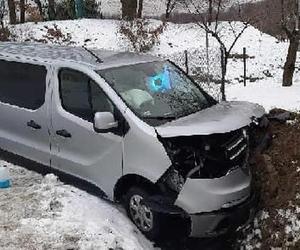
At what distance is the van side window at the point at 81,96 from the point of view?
17.8ft

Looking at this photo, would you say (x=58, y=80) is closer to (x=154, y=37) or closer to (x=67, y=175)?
(x=67, y=175)

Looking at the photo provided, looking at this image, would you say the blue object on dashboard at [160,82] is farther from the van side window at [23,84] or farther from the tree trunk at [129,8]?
the tree trunk at [129,8]

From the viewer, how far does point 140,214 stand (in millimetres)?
5230

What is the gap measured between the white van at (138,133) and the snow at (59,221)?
0.64ft

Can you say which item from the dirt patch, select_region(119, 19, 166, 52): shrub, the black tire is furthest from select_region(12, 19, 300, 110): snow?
the black tire

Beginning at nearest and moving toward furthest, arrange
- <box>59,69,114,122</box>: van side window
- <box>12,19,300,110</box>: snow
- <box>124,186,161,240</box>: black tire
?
<box>124,186,161,240</box>: black tire
<box>59,69,114,122</box>: van side window
<box>12,19,300,110</box>: snow

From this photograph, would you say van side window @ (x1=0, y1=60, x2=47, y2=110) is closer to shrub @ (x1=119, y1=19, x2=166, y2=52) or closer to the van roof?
the van roof

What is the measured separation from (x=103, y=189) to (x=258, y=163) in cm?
191

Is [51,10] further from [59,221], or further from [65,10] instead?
[59,221]

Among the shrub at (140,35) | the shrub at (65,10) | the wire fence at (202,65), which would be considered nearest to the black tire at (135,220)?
the wire fence at (202,65)

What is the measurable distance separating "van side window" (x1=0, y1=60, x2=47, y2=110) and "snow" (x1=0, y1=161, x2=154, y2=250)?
96 centimetres

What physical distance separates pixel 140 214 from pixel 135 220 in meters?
0.13

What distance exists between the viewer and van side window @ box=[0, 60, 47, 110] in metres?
6.07

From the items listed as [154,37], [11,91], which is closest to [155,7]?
[154,37]
